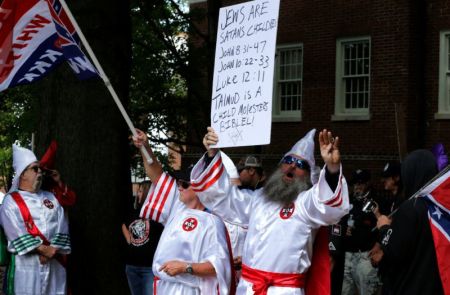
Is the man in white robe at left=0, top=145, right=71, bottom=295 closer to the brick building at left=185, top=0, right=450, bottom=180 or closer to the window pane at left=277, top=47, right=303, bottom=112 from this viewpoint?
the brick building at left=185, top=0, right=450, bottom=180

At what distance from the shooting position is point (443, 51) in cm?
1622

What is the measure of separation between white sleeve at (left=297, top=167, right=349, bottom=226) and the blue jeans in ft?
10.2

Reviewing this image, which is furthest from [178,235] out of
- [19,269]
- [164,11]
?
[164,11]

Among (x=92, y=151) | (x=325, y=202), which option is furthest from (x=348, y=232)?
(x=325, y=202)

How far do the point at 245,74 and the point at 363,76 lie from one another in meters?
12.2

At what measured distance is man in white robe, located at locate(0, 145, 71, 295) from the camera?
720 centimetres

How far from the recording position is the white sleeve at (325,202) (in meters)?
5.04

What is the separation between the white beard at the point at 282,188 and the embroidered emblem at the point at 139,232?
2543 millimetres

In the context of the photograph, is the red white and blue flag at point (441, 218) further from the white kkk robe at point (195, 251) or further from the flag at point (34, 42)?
the flag at point (34, 42)

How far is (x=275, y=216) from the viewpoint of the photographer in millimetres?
5492

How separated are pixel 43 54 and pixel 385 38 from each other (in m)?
11.1

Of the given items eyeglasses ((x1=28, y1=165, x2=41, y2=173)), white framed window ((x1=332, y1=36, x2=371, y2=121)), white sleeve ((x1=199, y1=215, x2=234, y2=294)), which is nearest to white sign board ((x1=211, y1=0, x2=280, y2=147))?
white sleeve ((x1=199, y1=215, x2=234, y2=294))

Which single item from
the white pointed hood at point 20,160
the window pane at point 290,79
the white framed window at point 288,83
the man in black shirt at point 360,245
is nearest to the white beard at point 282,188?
the white pointed hood at point 20,160

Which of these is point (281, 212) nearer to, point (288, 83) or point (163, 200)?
point (163, 200)
